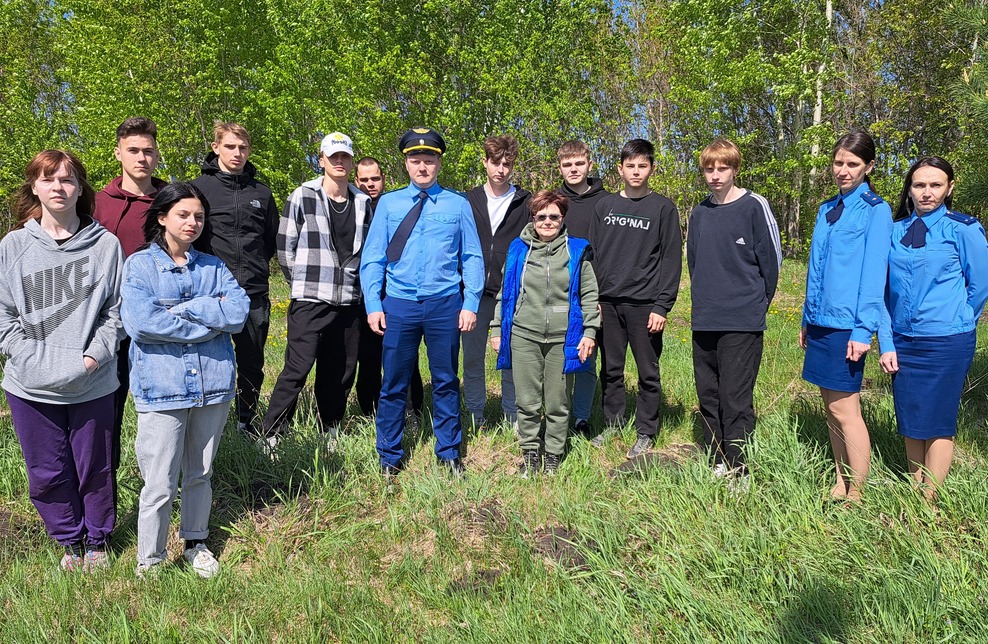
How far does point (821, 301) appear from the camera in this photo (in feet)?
11.6

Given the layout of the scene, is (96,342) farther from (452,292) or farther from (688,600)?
(688,600)

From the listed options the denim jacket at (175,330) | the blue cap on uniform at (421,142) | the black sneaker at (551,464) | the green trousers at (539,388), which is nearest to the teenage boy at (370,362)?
the blue cap on uniform at (421,142)

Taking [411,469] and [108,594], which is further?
[411,469]

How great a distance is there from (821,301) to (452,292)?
7.07 feet

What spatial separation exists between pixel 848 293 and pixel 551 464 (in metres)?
2.02

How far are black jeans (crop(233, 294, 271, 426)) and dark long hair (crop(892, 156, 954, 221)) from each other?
4.16 m

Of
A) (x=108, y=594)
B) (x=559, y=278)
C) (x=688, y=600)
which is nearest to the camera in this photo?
(x=688, y=600)

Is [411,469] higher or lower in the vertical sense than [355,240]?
lower

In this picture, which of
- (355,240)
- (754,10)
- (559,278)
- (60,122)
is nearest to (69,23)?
(60,122)

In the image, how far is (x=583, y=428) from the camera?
4.99 meters

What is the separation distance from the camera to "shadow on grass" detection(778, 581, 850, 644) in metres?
2.46

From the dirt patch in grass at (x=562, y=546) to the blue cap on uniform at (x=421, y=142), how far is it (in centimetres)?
238

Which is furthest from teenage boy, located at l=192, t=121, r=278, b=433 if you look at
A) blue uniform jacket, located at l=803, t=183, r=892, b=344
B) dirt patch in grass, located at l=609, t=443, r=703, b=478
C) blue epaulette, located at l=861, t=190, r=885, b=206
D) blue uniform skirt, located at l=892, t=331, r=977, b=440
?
blue uniform skirt, located at l=892, t=331, r=977, b=440

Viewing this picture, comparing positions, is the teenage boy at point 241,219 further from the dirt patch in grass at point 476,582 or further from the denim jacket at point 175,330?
the dirt patch in grass at point 476,582
